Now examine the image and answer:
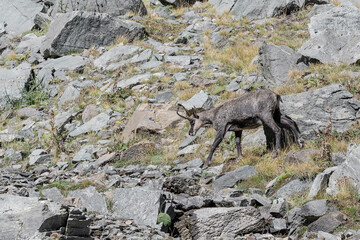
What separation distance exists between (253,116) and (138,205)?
431 centimetres

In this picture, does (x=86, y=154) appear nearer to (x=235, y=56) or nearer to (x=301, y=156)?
(x=301, y=156)

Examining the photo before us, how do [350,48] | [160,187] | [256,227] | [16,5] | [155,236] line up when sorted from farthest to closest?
[16,5] < [350,48] < [160,187] < [256,227] < [155,236]

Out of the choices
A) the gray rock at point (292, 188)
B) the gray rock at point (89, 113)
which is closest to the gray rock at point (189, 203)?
the gray rock at point (292, 188)

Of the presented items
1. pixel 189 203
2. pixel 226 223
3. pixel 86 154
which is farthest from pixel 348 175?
pixel 86 154

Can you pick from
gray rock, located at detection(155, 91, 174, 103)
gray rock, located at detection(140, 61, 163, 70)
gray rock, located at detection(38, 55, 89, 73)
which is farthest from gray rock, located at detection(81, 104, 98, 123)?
gray rock, located at detection(38, 55, 89, 73)

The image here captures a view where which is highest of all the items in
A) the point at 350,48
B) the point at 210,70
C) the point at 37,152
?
the point at 350,48

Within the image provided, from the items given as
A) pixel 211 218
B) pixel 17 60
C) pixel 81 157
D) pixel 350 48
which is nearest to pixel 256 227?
pixel 211 218

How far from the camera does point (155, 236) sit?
6211 millimetres

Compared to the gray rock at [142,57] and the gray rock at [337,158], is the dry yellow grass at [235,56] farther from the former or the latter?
the gray rock at [337,158]

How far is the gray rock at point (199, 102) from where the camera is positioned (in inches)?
551

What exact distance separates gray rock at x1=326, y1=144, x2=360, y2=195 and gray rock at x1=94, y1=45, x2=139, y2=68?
46.7 ft

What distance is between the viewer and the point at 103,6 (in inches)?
971

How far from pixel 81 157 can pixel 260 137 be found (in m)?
5.01

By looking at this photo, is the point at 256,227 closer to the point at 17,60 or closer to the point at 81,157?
the point at 81,157
